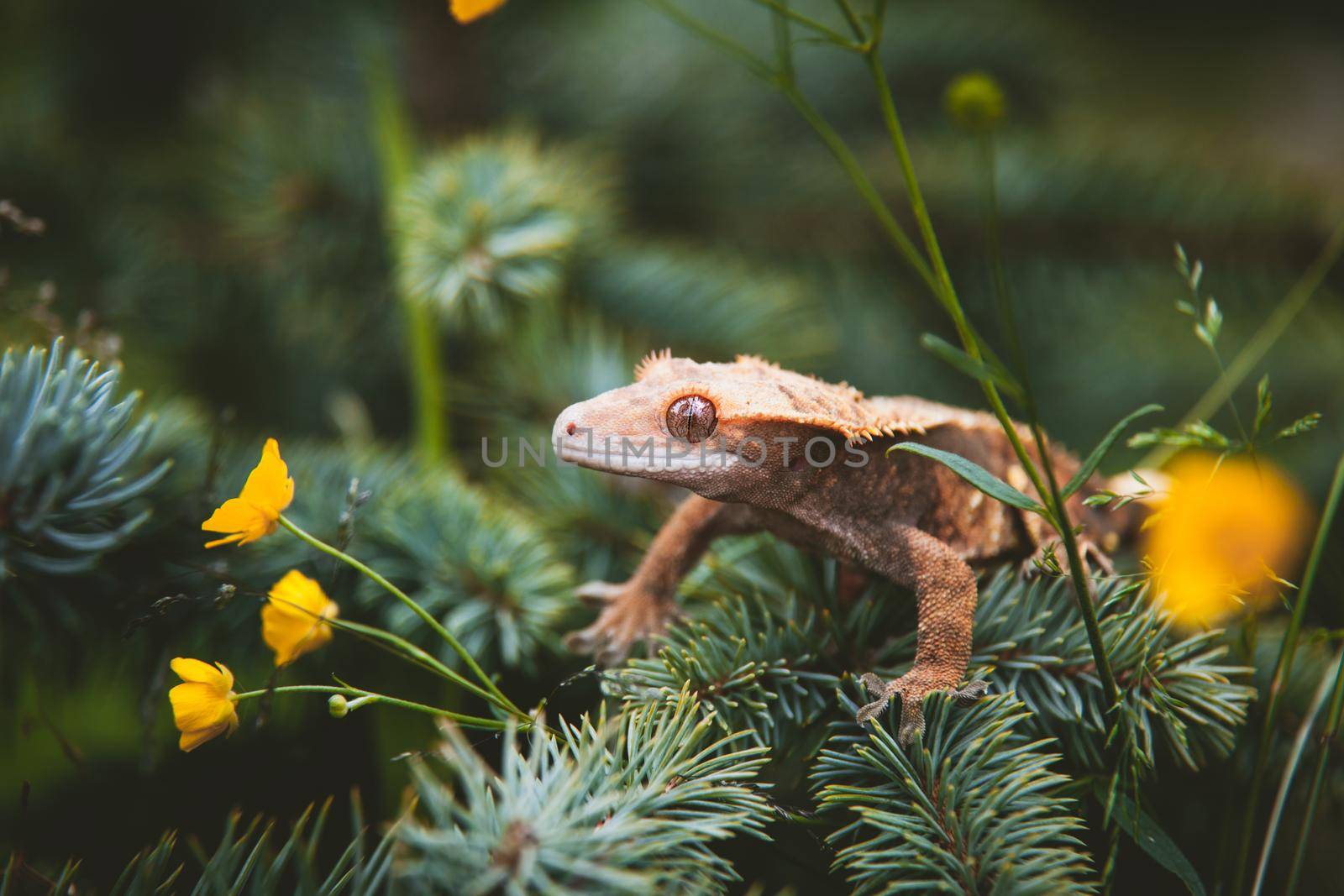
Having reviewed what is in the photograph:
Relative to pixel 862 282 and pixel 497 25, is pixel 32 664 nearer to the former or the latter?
pixel 497 25

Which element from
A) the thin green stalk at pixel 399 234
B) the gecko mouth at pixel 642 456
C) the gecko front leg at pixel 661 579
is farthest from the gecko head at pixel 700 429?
the thin green stalk at pixel 399 234

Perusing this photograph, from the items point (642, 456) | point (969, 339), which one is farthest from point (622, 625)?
point (969, 339)

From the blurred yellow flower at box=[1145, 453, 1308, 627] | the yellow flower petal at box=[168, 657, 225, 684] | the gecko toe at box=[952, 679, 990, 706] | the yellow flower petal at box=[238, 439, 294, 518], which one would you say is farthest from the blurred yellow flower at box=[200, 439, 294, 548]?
the blurred yellow flower at box=[1145, 453, 1308, 627]

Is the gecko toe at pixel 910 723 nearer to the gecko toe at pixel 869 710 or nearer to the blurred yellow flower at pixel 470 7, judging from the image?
the gecko toe at pixel 869 710

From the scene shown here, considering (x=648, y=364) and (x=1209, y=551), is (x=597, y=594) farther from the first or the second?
(x=1209, y=551)

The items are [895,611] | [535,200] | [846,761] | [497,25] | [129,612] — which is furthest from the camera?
[497,25]

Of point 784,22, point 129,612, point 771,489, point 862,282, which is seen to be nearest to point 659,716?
point 771,489
